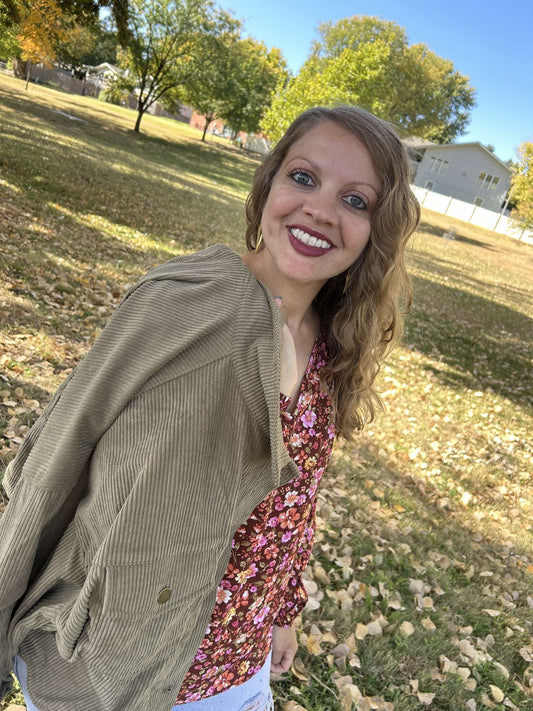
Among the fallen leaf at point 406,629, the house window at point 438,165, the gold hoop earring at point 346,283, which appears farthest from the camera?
the house window at point 438,165

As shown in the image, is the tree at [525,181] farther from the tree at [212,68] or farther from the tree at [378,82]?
the tree at [212,68]

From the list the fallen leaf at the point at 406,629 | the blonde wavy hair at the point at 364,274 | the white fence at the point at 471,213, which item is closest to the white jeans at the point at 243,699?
the blonde wavy hair at the point at 364,274

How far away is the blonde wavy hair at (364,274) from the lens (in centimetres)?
166

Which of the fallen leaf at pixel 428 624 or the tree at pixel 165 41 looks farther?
the tree at pixel 165 41

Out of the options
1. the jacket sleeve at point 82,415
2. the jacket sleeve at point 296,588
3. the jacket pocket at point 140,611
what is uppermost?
the jacket sleeve at point 82,415

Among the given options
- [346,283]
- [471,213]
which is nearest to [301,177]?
[346,283]

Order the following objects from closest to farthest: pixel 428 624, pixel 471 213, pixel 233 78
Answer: pixel 428 624 → pixel 233 78 → pixel 471 213

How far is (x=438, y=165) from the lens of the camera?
58406 millimetres

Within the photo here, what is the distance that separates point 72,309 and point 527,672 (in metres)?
6.10

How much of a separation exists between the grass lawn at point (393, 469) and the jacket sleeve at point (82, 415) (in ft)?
7.07

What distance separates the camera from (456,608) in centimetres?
431

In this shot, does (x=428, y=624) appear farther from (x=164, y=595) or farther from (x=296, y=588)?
(x=164, y=595)

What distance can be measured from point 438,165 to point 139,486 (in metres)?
64.5

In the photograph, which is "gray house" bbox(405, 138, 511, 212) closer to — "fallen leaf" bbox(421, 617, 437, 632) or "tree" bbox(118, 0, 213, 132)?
"tree" bbox(118, 0, 213, 132)
